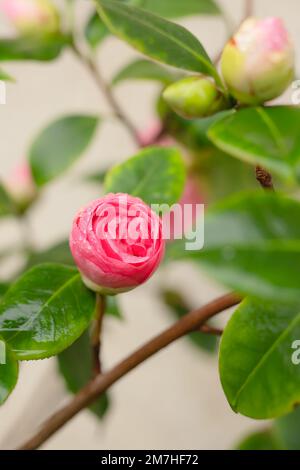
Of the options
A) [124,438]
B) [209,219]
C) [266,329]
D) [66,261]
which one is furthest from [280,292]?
[124,438]

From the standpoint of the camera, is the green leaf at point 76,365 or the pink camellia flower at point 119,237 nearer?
the pink camellia flower at point 119,237

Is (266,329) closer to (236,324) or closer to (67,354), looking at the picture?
(236,324)

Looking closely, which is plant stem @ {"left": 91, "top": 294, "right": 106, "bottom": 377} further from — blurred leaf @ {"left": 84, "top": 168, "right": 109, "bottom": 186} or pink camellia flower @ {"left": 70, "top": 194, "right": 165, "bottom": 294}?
blurred leaf @ {"left": 84, "top": 168, "right": 109, "bottom": 186}

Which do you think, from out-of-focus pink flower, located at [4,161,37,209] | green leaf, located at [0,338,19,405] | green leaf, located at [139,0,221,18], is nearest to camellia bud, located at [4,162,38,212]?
out-of-focus pink flower, located at [4,161,37,209]

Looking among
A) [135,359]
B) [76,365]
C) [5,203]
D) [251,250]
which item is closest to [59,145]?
[5,203]

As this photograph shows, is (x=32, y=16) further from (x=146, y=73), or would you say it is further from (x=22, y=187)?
(x=22, y=187)

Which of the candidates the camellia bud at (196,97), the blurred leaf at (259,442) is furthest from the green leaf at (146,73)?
the blurred leaf at (259,442)

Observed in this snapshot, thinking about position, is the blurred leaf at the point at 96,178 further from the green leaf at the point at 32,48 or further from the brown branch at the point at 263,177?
the brown branch at the point at 263,177
